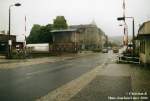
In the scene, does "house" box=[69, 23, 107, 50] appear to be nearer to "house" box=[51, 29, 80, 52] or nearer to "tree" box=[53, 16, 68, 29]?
"tree" box=[53, 16, 68, 29]

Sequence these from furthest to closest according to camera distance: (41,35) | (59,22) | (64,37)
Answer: (59,22) → (64,37) → (41,35)

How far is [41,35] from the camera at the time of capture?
10856cm

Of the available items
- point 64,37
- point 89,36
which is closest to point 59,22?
point 64,37

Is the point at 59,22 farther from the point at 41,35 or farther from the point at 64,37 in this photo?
the point at 41,35

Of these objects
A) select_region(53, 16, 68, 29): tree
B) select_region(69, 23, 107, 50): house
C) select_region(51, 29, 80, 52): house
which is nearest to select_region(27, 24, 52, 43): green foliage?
select_region(51, 29, 80, 52): house

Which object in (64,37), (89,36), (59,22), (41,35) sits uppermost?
(59,22)

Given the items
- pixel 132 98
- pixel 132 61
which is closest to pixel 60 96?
pixel 132 98

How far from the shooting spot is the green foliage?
109 metres

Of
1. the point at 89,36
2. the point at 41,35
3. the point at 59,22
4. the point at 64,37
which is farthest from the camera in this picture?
the point at 89,36

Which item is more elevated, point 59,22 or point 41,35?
point 59,22

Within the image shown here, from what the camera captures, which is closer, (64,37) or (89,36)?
(64,37)

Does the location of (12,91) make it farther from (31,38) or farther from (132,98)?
(31,38)

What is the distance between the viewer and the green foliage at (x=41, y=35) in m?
109

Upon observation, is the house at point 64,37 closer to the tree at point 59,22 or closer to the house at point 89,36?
the tree at point 59,22
